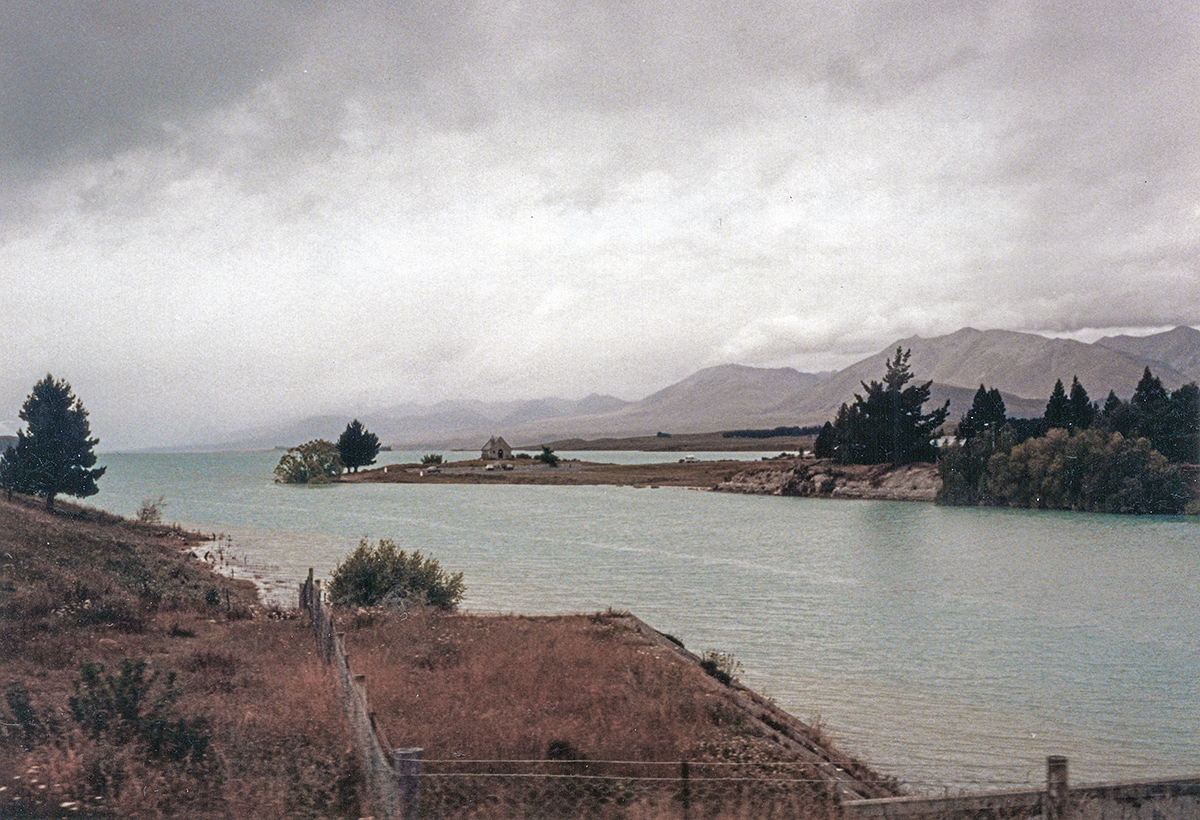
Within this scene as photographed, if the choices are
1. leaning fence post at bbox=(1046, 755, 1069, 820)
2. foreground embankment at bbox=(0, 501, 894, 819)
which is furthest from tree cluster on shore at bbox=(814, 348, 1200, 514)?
leaning fence post at bbox=(1046, 755, 1069, 820)

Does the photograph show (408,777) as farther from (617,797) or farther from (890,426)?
(890,426)

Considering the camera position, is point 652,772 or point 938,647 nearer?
point 652,772

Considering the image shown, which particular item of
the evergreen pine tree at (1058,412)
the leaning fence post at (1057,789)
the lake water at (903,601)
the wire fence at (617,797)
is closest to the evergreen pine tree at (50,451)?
the lake water at (903,601)

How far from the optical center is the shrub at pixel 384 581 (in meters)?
32.3

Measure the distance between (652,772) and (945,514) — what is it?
92.6 meters

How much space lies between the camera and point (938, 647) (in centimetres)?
3219

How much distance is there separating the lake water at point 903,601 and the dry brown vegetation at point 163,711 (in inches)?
455

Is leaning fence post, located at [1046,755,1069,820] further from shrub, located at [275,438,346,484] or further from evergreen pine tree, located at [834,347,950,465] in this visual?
shrub, located at [275,438,346,484]

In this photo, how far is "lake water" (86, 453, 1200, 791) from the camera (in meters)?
21.3

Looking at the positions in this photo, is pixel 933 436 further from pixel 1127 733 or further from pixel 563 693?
pixel 563 693

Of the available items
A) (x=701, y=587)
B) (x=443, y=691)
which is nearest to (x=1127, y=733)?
(x=443, y=691)

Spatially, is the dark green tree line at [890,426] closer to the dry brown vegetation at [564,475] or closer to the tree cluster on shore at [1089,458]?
the tree cluster on shore at [1089,458]

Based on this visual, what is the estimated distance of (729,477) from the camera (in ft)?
484

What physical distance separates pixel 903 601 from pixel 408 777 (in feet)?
127
